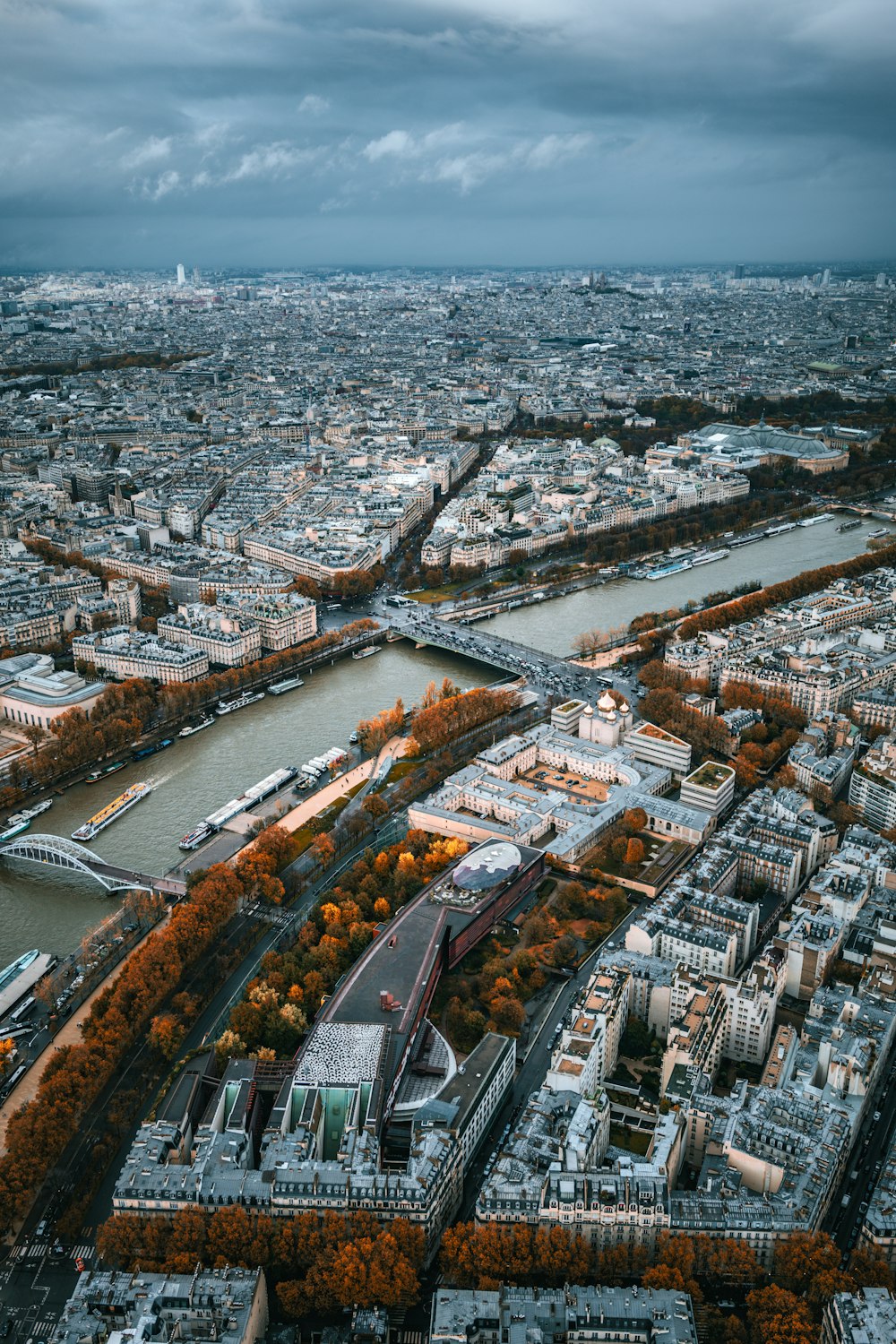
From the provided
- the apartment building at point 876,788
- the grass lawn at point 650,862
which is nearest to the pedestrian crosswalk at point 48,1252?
the grass lawn at point 650,862

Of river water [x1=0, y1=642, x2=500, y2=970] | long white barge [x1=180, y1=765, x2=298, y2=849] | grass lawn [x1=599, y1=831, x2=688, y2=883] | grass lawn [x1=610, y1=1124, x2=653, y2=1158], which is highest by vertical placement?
grass lawn [x1=599, y1=831, x2=688, y2=883]

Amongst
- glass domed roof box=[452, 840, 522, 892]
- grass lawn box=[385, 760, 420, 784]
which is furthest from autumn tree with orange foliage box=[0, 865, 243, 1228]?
grass lawn box=[385, 760, 420, 784]

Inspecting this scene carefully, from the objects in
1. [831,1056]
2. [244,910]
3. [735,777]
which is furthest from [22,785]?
[831,1056]

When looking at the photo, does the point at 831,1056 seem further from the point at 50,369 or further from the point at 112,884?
the point at 50,369

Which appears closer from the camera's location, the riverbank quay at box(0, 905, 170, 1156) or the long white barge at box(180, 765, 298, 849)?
the riverbank quay at box(0, 905, 170, 1156)

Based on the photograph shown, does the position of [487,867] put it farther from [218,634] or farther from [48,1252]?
[218,634]

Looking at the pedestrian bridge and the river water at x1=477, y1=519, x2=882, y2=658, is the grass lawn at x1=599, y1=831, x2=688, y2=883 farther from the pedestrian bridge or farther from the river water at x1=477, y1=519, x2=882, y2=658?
the river water at x1=477, y1=519, x2=882, y2=658
